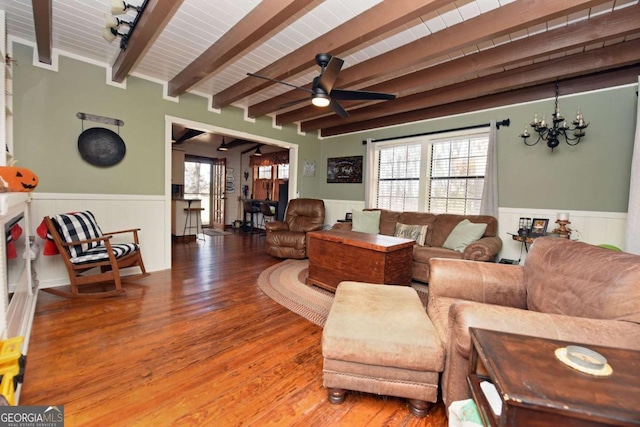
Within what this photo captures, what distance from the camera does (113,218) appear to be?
341 cm

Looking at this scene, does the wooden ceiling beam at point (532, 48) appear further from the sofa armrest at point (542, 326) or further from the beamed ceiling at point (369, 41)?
the sofa armrest at point (542, 326)

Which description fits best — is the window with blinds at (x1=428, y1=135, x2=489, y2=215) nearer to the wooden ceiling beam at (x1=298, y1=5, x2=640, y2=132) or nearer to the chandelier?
the chandelier

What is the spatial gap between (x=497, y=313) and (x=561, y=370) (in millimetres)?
358

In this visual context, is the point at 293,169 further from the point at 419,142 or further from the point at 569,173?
the point at 569,173

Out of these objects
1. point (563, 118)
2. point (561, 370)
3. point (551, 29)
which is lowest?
point (561, 370)

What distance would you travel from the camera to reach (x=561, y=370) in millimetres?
785

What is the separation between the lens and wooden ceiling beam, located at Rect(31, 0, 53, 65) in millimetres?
2049

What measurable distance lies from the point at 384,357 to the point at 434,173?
3741 millimetres

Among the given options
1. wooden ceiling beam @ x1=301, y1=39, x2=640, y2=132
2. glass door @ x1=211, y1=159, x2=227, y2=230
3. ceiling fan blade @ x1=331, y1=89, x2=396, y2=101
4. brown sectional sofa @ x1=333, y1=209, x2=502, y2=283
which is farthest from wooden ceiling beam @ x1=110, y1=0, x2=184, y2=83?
glass door @ x1=211, y1=159, x2=227, y2=230

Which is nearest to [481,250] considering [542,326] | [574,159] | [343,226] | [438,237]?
[438,237]

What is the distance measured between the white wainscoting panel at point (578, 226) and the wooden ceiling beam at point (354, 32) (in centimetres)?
289

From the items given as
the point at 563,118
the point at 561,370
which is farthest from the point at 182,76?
the point at 563,118

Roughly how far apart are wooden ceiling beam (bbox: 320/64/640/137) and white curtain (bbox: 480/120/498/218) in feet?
1.07

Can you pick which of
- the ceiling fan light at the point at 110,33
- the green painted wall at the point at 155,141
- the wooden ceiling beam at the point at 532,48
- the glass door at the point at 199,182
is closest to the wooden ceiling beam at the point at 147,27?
the ceiling fan light at the point at 110,33
